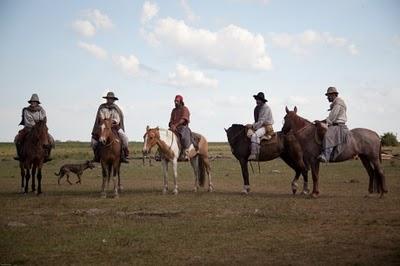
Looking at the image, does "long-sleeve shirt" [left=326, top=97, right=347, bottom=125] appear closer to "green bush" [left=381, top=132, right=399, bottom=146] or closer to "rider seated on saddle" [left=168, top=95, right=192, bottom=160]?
"rider seated on saddle" [left=168, top=95, right=192, bottom=160]

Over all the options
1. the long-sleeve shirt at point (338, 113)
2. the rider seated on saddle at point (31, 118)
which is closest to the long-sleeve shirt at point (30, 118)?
the rider seated on saddle at point (31, 118)

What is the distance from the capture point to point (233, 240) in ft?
29.6

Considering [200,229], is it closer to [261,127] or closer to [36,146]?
[261,127]

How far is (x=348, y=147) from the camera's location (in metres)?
14.5

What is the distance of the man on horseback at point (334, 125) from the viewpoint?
47.8 feet

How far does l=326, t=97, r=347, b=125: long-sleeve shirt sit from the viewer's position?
585 inches

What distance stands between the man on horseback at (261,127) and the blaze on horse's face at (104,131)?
474cm

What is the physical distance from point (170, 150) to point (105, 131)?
8.02 ft

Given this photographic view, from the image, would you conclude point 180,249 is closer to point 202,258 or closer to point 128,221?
point 202,258

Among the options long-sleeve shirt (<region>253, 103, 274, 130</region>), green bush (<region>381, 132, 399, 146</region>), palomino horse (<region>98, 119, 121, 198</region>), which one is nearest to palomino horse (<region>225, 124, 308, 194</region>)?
long-sleeve shirt (<region>253, 103, 274, 130</region>)

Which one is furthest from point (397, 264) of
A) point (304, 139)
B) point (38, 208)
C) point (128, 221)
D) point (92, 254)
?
point (38, 208)

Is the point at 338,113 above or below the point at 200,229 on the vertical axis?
above

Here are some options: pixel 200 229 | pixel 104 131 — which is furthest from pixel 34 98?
pixel 200 229

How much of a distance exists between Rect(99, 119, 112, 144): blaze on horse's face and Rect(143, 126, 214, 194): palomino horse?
125cm
